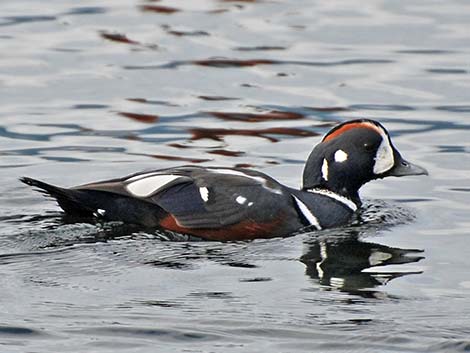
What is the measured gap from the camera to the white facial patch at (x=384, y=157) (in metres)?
13.0

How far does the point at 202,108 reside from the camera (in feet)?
53.6

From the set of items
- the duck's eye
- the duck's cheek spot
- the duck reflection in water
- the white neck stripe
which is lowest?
the duck reflection in water

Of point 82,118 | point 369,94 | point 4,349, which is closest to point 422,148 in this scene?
point 369,94

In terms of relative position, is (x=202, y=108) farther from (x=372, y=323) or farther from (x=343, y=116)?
(x=372, y=323)

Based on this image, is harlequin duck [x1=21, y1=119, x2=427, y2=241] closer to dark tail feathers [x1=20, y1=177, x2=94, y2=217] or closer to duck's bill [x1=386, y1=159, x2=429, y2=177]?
dark tail feathers [x1=20, y1=177, x2=94, y2=217]

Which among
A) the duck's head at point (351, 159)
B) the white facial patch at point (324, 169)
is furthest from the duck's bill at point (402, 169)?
the white facial patch at point (324, 169)

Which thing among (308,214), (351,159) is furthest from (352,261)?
(351,159)

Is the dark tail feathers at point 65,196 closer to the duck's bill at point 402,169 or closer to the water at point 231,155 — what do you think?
the water at point 231,155

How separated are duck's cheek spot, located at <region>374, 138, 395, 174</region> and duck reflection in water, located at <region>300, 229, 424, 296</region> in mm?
651

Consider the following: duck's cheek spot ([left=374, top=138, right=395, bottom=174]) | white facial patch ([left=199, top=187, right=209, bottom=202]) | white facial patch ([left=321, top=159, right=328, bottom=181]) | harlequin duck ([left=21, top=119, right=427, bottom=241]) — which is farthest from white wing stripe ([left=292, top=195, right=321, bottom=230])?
duck's cheek spot ([left=374, top=138, right=395, bottom=174])

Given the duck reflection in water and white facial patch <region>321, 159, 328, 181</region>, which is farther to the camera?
white facial patch <region>321, 159, 328, 181</region>

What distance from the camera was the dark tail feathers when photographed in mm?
12273

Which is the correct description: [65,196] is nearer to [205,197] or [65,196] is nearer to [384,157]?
[205,197]

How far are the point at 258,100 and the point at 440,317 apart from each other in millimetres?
6594
